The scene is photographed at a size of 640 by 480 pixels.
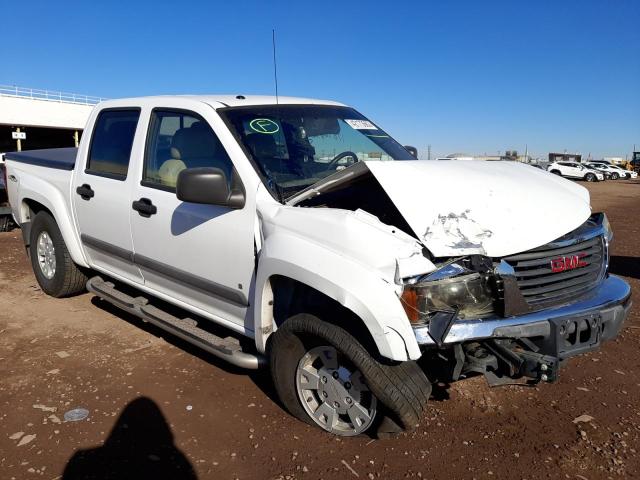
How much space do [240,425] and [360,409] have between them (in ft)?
2.72

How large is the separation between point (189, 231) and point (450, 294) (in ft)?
6.06

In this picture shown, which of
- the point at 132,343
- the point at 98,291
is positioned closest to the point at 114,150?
the point at 98,291

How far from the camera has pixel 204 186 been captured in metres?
3.08

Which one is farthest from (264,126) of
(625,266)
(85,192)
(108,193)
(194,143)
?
(625,266)

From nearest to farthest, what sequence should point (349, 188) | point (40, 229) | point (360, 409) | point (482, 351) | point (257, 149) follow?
point (482, 351)
point (360, 409)
point (349, 188)
point (257, 149)
point (40, 229)

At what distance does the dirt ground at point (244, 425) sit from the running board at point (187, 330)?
0.37 metres

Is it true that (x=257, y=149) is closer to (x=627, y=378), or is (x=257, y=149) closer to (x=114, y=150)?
(x=114, y=150)

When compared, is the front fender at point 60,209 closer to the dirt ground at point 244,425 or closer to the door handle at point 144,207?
the dirt ground at point 244,425

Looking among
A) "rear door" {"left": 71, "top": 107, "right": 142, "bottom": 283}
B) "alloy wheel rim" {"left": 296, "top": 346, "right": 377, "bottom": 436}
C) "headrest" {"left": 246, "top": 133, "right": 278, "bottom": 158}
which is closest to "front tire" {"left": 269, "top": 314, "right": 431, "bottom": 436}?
"alloy wheel rim" {"left": 296, "top": 346, "right": 377, "bottom": 436}

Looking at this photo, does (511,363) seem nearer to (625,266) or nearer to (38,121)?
(625,266)

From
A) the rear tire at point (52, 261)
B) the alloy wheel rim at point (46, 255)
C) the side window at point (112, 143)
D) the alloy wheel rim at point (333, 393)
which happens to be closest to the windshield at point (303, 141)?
the alloy wheel rim at point (333, 393)

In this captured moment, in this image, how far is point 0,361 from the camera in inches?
166

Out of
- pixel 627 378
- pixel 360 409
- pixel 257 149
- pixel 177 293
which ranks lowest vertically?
pixel 627 378

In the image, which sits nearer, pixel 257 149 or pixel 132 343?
pixel 257 149
